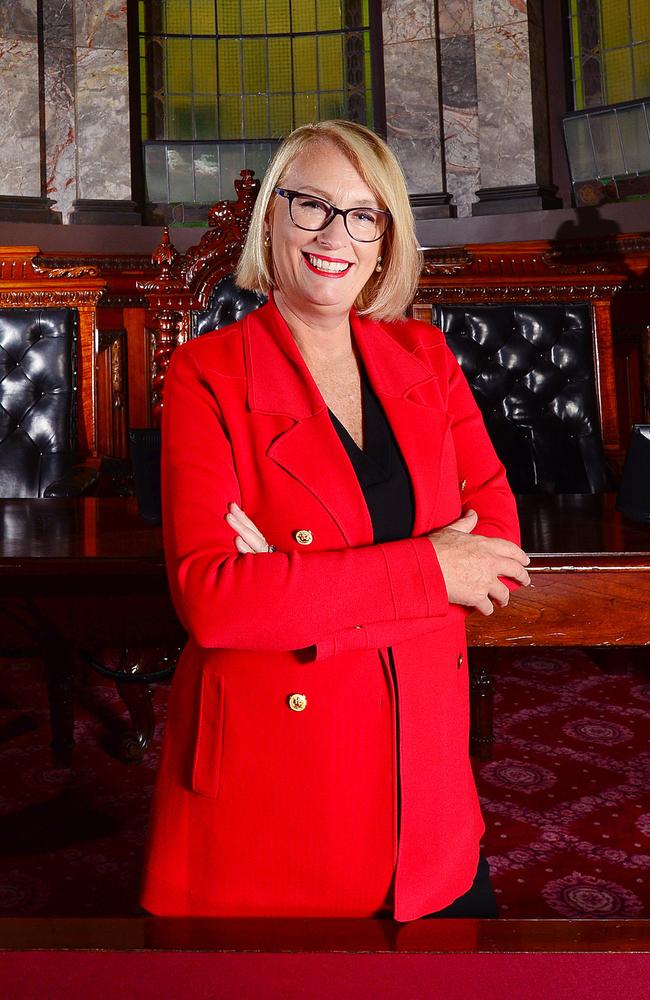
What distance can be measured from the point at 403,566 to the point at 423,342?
15.6 inches

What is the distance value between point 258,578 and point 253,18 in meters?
6.26

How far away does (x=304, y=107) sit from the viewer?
6.27 meters

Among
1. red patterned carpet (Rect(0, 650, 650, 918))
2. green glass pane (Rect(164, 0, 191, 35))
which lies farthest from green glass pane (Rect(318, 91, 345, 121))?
red patterned carpet (Rect(0, 650, 650, 918))

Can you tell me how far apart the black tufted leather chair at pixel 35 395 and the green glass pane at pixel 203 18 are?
3.56 meters

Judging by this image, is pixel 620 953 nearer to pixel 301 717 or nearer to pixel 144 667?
pixel 301 717

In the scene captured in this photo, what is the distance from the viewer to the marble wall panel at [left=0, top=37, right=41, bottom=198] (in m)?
5.09

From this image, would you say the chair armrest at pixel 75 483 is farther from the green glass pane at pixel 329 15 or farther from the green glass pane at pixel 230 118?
the green glass pane at pixel 329 15

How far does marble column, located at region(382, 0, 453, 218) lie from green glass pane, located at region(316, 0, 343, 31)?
889mm

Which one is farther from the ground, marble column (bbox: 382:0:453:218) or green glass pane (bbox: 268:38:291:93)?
green glass pane (bbox: 268:38:291:93)

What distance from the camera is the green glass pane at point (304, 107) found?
20.5 feet

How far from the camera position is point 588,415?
12.1ft

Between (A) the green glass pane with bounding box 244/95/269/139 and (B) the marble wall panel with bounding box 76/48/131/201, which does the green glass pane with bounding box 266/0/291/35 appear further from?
(B) the marble wall panel with bounding box 76/48/131/201

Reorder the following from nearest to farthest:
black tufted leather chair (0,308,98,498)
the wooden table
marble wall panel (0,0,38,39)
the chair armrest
→ the wooden table → the chair armrest → black tufted leather chair (0,308,98,498) → marble wall panel (0,0,38,39)

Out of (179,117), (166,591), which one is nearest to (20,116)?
(179,117)
